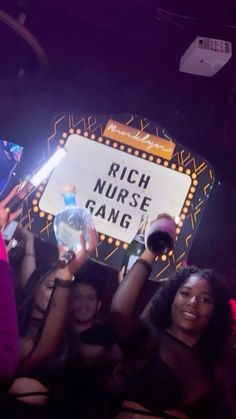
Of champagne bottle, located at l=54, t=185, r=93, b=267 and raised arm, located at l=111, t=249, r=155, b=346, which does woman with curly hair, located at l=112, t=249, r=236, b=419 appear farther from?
champagne bottle, located at l=54, t=185, r=93, b=267

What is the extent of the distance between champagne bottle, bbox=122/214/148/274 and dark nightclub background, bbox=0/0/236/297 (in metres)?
0.78

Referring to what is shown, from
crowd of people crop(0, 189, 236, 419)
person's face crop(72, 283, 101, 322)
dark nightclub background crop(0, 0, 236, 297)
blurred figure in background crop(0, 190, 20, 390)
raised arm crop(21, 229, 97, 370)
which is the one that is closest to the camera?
blurred figure in background crop(0, 190, 20, 390)

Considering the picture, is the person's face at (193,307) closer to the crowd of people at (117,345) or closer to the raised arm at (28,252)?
the crowd of people at (117,345)

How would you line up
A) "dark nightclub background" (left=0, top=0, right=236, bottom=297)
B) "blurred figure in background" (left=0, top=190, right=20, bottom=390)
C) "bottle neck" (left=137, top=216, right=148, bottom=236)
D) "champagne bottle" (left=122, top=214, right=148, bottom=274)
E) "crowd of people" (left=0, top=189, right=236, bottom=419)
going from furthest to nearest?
"dark nightclub background" (left=0, top=0, right=236, bottom=297), "bottle neck" (left=137, top=216, right=148, bottom=236), "champagne bottle" (left=122, top=214, right=148, bottom=274), "crowd of people" (left=0, top=189, right=236, bottom=419), "blurred figure in background" (left=0, top=190, right=20, bottom=390)

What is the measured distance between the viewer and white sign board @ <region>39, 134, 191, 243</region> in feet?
10.4

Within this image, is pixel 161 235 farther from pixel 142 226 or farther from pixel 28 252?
pixel 28 252

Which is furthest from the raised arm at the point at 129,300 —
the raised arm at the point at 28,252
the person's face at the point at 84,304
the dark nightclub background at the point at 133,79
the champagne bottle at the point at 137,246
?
the dark nightclub background at the point at 133,79

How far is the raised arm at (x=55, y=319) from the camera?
8.19 feet

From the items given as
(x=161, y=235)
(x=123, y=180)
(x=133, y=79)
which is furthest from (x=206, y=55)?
(x=161, y=235)

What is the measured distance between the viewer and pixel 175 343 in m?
2.94

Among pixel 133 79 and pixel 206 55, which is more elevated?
pixel 206 55

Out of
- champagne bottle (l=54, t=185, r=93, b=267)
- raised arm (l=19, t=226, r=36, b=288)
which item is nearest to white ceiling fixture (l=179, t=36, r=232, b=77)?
champagne bottle (l=54, t=185, r=93, b=267)

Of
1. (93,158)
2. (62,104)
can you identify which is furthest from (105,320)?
(62,104)

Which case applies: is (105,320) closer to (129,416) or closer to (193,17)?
(129,416)
